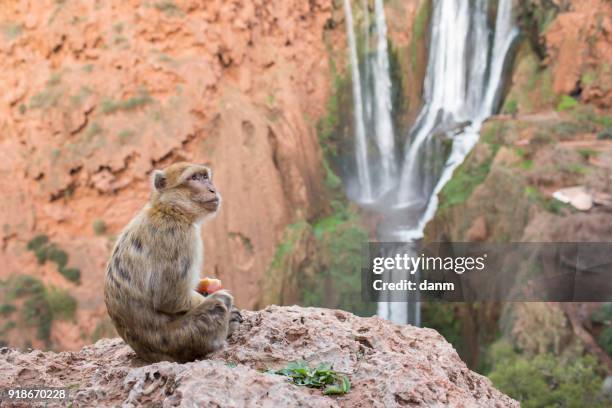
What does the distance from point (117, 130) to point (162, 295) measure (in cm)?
1123

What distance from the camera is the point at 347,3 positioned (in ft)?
62.5

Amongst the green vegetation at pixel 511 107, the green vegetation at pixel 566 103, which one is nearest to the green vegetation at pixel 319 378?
the green vegetation at pixel 511 107

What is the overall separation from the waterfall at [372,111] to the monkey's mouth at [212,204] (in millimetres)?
14894

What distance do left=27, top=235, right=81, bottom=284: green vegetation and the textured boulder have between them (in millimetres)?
9635

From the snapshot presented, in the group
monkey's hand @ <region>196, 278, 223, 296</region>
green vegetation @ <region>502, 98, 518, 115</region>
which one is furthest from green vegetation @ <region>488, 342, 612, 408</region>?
monkey's hand @ <region>196, 278, 223, 296</region>

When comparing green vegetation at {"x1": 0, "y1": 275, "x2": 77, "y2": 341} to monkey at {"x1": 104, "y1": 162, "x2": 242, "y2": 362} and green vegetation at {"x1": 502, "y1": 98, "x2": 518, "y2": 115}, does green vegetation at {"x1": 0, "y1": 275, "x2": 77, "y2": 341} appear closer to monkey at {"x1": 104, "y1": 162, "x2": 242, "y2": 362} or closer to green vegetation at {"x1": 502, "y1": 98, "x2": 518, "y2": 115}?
monkey at {"x1": 104, "y1": 162, "x2": 242, "y2": 362}

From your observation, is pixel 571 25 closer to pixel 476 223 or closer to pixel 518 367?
pixel 476 223

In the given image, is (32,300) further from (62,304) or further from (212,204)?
(212,204)

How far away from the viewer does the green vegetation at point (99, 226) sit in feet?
45.7

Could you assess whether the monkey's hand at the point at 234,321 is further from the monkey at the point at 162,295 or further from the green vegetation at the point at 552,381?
the green vegetation at the point at 552,381

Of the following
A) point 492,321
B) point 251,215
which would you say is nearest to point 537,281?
point 492,321

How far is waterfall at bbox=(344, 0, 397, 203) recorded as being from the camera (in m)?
19.1

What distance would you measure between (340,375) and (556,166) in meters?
12.6

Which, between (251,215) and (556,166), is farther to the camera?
(251,215)
